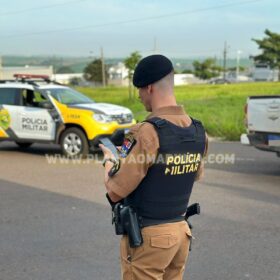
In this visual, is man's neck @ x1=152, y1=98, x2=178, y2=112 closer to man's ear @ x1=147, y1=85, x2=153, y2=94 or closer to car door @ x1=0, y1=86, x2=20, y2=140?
man's ear @ x1=147, y1=85, x2=153, y2=94

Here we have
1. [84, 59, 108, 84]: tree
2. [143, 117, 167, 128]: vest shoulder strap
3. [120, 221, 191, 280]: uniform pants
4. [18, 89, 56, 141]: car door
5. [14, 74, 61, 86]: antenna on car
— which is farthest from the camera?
[84, 59, 108, 84]: tree

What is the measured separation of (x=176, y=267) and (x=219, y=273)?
1753mm

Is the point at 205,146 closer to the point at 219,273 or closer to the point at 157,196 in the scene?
the point at 157,196

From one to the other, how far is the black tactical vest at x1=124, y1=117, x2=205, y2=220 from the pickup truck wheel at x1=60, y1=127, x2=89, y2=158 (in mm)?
8159

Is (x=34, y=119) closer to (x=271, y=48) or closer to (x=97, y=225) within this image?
(x=97, y=225)

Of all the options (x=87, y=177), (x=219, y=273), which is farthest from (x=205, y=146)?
(x=87, y=177)

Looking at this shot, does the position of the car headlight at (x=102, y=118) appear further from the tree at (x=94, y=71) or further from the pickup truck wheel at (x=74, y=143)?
the tree at (x=94, y=71)

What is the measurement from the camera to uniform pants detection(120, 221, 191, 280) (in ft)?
7.93

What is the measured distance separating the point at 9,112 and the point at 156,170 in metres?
9.44

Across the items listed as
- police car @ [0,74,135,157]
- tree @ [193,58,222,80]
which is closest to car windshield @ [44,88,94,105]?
police car @ [0,74,135,157]

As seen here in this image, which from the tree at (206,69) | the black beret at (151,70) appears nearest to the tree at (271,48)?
the tree at (206,69)

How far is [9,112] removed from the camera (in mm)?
11281

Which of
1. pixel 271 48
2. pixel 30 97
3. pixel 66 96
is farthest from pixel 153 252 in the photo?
pixel 271 48

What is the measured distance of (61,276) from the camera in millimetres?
4207
